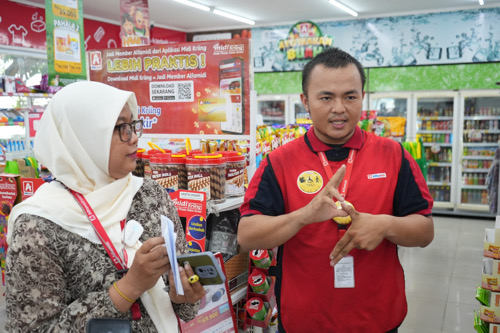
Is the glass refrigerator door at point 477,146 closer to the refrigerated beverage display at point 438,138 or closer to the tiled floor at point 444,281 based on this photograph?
the refrigerated beverage display at point 438,138

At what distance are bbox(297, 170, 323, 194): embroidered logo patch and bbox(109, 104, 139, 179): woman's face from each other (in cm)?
66

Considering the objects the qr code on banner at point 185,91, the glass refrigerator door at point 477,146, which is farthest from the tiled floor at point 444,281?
the qr code on banner at point 185,91

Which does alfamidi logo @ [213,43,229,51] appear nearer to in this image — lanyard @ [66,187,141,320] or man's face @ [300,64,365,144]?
man's face @ [300,64,365,144]

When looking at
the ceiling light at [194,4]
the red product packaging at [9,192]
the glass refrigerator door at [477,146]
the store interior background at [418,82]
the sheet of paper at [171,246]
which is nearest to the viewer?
the sheet of paper at [171,246]

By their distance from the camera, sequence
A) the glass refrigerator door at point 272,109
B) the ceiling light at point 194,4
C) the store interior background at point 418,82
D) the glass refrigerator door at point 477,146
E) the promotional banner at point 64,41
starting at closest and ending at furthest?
the store interior background at point 418,82
the promotional banner at point 64,41
the glass refrigerator door at point 477,146
the ceiling light at point 194,4
the glass refrigerator door at point 272,109

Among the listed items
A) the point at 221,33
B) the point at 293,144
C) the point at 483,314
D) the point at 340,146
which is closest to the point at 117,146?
the point at 293,144

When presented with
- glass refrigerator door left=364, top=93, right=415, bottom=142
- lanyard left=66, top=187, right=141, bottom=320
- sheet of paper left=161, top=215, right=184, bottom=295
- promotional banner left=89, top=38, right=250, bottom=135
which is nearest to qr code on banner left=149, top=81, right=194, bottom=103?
promotional banner left=89, top=38, right=250, bottom=135

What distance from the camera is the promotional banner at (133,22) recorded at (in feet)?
21.6

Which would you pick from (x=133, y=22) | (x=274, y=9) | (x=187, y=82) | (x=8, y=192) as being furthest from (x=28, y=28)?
(x=187, y=82)

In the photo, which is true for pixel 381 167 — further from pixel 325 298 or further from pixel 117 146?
pixel 117 146

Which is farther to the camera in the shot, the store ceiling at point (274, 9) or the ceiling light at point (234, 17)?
the ceiling light at point (234, 17)

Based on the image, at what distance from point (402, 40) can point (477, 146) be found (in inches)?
110

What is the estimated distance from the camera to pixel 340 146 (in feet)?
5.84

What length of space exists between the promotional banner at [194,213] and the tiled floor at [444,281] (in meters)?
2.32
